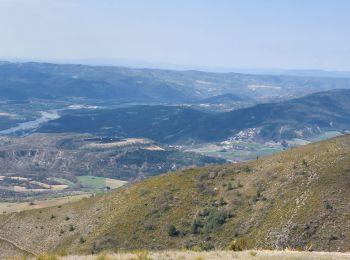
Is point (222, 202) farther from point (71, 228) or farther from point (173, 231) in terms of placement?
point (71, 228)

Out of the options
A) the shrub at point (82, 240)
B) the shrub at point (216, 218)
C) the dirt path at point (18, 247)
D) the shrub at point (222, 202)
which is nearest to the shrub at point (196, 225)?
the shrub at point (216, 218)

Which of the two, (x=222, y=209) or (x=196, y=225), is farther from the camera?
(x=222, y=209)

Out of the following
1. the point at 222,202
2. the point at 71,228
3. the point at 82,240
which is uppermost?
the point at 222,202

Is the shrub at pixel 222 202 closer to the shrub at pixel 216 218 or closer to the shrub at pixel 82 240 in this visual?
the shrub at pixel 216 218

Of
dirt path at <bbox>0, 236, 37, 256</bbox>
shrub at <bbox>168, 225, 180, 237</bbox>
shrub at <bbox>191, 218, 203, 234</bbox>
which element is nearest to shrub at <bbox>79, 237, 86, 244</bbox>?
dirt path at <bbox>0, 236, 37, 256</bbox>

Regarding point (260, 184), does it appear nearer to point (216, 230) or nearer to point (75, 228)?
point (216, 230)

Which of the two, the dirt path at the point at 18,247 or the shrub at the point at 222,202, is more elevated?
the shrub at the point at 222,202

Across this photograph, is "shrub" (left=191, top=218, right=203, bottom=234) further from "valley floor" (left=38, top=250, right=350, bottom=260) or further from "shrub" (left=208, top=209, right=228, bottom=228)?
"valley floor" (left=38, top=250, right=350, bottom=260)

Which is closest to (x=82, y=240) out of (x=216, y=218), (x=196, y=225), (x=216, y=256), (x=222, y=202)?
(x=196, y=225)

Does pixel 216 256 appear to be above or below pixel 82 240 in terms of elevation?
above
